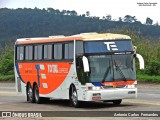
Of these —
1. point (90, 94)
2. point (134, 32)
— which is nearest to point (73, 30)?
A: point (134, 32)

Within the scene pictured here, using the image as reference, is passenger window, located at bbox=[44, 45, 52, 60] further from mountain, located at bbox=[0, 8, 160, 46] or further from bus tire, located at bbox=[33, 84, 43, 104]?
mountain, located at bbox=[0, 8, 160, 46]

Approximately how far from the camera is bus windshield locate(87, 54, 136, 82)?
2255cm

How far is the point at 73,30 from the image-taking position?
Result: 122 meters

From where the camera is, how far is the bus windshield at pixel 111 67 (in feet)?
74.0

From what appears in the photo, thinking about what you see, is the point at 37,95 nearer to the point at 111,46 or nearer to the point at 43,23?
the point at 111,46

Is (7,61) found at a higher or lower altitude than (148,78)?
higher

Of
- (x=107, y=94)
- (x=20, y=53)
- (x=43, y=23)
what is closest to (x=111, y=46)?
(x=107, y=94)

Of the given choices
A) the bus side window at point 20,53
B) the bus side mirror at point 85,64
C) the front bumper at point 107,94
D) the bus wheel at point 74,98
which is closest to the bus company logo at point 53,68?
the bus wheel at point 74,98

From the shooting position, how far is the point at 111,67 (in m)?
22.7

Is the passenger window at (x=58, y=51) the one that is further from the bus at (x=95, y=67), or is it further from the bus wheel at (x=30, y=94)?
the bus wheel at (x=30, y=94)

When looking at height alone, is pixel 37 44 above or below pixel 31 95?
above

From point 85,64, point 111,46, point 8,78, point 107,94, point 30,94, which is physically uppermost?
point 111,46

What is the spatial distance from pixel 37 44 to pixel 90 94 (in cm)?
620

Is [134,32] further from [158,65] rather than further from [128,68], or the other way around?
[128,68]
